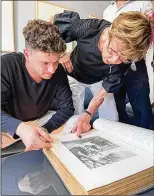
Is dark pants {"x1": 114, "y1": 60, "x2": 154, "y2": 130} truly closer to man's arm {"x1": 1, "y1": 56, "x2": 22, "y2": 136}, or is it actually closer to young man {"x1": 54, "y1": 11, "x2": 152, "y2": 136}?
young man {"x1": 54, "y1": 11, "x2": 152, "y2": 136}

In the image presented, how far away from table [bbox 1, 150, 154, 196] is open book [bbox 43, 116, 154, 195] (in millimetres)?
18

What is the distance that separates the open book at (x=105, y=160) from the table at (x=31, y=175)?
0.7 inches

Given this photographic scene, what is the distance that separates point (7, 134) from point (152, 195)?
8.9 inches

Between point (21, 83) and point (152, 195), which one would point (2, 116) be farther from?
point (152, 195)

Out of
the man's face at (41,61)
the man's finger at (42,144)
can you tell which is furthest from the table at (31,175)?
the man's face at (41,61)

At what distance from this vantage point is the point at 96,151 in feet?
1.17

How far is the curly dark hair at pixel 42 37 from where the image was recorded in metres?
0.33

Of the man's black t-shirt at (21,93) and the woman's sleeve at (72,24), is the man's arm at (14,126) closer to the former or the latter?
the man's black t-shirt at (21,93)

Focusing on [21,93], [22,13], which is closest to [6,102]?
[21,93]

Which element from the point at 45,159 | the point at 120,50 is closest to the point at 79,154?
the point at 45,159

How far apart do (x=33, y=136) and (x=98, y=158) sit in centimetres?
10

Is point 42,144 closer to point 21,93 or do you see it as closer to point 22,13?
point 21,93

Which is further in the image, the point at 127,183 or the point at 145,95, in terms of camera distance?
the point at 145,95

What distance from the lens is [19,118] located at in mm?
365
